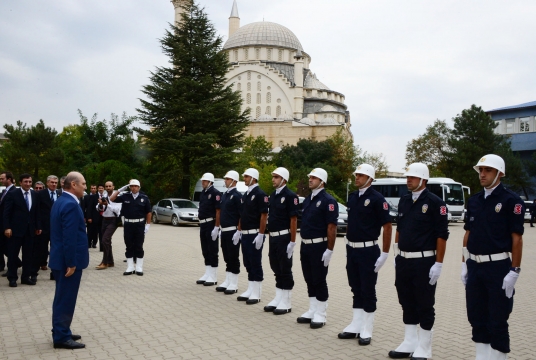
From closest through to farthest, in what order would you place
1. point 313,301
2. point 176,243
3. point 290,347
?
point 290,347, point 313,301, point 176,243

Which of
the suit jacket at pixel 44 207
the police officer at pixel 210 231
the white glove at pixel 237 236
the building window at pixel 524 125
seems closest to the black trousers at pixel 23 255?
the suit jacket at pixel 44 207

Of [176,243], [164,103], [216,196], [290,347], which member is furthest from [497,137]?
[290,347]

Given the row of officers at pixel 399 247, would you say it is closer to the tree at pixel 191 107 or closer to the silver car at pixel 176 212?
the silver car at pixel 176 212

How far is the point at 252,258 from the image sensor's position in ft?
29.9

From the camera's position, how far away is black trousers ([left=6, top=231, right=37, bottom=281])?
33.0 ft

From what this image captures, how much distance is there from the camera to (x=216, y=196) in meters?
10.7

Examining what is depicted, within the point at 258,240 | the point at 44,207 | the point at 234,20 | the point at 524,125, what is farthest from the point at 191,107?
the point at 234,20

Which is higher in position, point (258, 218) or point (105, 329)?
point (258, 218)

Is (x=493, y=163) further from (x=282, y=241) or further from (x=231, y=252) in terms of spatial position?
(x=231, y=252)

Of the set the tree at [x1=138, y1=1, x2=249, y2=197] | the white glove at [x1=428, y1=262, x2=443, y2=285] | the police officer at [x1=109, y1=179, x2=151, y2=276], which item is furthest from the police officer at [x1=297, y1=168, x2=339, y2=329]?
the tree at [x1=138, y1=1, x2=249, y2=197]

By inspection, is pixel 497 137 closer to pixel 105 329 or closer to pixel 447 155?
pixel 447 155

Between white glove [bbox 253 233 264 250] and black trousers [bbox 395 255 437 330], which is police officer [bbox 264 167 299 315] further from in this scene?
black trousers [bbox 395 255 437 330]

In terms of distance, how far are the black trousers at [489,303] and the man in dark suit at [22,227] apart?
8336 millimetres

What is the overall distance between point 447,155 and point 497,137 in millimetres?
5415
